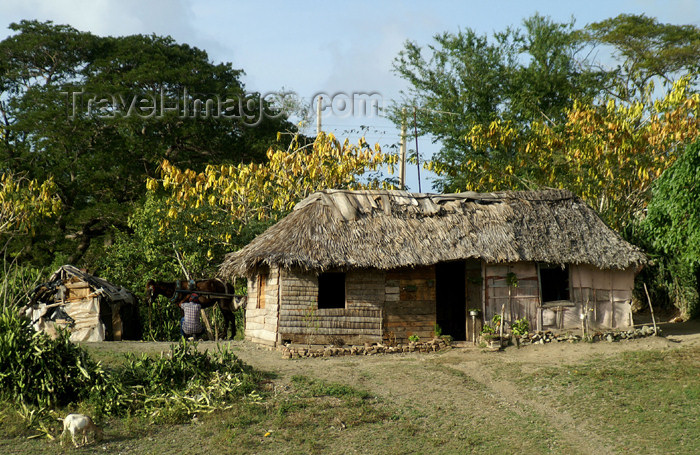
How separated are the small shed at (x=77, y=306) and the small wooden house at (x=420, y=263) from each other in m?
3.07

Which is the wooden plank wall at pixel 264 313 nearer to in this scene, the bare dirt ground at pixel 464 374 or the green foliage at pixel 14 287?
the bare dirt ground at pixel 464 374

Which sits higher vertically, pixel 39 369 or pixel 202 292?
pixel 202 292

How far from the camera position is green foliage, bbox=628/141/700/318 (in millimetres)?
14297

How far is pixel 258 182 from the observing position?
19031 millimetres

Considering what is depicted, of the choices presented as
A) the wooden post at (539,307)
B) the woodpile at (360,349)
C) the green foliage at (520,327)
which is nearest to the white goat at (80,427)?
the woodpile at (360,349)

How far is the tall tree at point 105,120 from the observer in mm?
23422

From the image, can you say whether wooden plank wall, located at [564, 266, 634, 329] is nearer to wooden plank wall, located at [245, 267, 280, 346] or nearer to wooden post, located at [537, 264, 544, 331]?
wooden post, located at [537, 264, 544, 331]

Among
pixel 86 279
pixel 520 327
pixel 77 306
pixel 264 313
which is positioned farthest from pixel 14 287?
pixel 520 327

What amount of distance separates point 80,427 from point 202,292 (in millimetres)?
8201

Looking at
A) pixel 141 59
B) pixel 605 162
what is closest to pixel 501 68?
pixel 605 162

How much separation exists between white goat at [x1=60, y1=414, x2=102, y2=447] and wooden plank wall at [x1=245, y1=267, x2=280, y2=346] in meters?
6.07

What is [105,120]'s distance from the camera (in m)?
23.8

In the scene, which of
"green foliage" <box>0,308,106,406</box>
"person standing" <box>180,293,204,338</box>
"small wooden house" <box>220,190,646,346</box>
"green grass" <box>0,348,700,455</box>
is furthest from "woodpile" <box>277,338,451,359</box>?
"green foliage" <box>0,308,106,406</box>

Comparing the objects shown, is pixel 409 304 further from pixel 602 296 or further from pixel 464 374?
pixel 602 296
